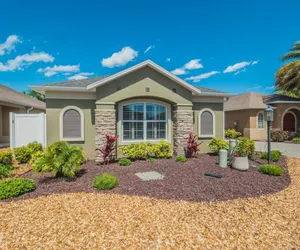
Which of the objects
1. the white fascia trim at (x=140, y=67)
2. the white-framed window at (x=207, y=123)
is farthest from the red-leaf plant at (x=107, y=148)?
the white-framed window at (x=207, y=123)

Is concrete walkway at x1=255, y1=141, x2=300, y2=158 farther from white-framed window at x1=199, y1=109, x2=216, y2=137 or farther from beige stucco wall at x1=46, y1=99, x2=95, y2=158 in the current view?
beige stucco wall at x1=46, y1=99, x2=95, y2=158

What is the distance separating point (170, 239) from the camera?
3066mm

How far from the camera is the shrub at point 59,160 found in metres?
5.84

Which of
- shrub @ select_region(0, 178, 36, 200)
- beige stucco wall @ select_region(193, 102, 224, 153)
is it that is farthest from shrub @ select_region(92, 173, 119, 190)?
beige stucco wall @ select_region(193, 102, 224, 153)

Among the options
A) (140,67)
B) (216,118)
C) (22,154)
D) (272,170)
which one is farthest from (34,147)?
(272,170)

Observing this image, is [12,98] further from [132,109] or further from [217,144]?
[217,144]

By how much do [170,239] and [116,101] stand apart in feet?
23.0

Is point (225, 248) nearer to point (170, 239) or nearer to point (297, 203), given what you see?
point (170, 239)

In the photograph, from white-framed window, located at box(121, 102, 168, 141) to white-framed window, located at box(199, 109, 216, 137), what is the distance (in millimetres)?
2299

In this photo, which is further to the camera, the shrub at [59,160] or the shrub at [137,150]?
the shrub at [137,150]

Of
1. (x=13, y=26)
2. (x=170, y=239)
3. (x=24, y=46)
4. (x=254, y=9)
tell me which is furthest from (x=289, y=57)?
(x=24, y=46)

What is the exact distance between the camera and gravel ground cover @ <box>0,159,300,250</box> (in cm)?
298

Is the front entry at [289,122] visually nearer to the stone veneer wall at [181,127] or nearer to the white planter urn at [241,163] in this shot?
the stone veneer wall at [181,127]

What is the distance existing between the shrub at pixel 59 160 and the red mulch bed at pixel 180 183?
1.41 feet
